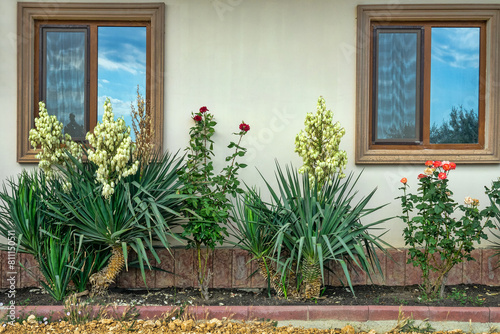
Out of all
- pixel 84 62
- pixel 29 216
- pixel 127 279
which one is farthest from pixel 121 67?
pixel 127 279

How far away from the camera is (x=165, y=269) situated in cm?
492

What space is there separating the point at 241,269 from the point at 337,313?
1.19 meters

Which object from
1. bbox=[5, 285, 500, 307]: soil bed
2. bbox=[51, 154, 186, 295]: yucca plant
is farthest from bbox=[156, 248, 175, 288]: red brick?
bbox=[51, 154, 186, 295]: yucca plant

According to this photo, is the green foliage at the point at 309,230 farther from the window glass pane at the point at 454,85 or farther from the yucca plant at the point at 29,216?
the yucca plant at the point at 29,216

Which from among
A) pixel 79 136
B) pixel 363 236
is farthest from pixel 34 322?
pixel 363 236

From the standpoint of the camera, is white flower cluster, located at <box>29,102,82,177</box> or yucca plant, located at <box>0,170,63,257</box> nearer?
yucca plant, located at <box>0,170,63,257</box>

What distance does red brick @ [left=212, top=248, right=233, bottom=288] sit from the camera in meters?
4.94

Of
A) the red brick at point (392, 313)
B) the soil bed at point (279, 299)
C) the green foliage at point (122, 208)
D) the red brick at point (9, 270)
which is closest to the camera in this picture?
the red brick at point (392, 313)

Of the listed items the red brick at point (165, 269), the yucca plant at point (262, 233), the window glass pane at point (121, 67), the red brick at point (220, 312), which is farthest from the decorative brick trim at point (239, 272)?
the window glass pane at point (121, 67)

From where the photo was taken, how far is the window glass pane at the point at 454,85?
208 inches

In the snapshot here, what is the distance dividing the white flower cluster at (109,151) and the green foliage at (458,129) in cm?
323

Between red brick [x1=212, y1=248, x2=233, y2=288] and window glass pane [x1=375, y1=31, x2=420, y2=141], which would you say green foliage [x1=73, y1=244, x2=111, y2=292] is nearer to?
red brick [x1=212, y1=248, x2=233, y2=288]

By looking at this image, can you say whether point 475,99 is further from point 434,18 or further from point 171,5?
point 171,5

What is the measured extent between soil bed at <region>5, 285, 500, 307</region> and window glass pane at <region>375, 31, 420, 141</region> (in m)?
1.63
